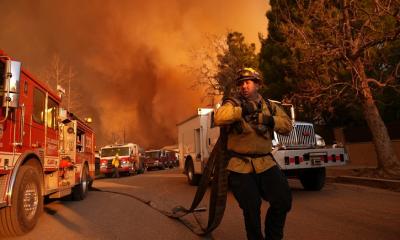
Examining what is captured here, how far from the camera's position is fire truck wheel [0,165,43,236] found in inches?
216

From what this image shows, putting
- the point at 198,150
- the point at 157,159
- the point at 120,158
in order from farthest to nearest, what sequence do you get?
1. the point at 157,159
2. the point at 120,158
3. the point at 198,150

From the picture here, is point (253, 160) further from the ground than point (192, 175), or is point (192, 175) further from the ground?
point (253, 160)

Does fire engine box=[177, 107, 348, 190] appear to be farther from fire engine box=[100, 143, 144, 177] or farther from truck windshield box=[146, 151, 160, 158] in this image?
truck windshield box=[146, 151, 160, 158]

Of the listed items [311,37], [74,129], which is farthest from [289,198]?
[311,37]

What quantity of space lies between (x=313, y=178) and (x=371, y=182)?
6.18ft

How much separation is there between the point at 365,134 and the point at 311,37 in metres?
8.66

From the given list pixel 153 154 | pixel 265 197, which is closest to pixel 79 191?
pixel 265 197

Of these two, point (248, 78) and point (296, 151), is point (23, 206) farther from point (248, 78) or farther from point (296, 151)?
point (296, 151)

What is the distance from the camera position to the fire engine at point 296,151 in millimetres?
9109

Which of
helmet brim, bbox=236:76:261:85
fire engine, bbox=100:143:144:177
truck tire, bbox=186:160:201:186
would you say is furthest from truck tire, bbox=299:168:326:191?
fire engine, bbox=100:143:144:177

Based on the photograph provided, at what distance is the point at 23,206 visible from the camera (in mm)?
5812

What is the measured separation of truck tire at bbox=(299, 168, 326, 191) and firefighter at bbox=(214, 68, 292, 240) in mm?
7130

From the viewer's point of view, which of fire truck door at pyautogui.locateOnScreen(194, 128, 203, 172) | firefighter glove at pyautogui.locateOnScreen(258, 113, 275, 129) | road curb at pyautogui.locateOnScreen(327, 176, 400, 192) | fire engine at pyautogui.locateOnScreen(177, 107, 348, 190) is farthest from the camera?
fire truck door at pyautogui.locateOnScreen(194, 128, 203, 172)

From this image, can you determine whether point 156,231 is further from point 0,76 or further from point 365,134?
point 365,134
